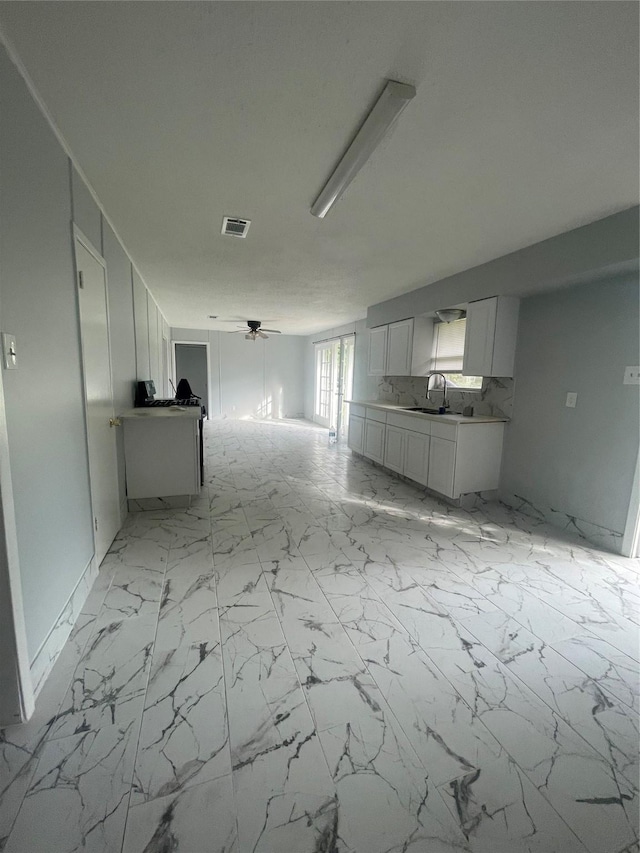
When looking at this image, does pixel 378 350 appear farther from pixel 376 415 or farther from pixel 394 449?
pixel 394 449

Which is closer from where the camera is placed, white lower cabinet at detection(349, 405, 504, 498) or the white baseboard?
the white baseboard

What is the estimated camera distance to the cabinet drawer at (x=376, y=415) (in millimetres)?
4873

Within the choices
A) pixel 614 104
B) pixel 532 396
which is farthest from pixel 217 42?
pixel 532 396

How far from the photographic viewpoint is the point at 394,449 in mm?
4594

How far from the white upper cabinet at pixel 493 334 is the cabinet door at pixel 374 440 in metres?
1.60

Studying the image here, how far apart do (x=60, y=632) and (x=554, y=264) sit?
391cm

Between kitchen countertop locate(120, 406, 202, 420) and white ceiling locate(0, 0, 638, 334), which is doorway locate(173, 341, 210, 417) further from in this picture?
white ceiling locate(0, 0, 638, 334)

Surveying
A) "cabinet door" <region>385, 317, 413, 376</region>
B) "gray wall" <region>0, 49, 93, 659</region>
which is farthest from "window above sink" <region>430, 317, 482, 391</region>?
"gray wall" <region>0, 49, 93, 659</region>

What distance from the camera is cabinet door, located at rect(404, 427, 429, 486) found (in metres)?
4.00

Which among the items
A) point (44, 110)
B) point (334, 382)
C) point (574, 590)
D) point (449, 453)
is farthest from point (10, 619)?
point (334, 382)

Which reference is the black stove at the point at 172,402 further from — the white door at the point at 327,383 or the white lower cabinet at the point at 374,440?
the white door at the point at 327,383

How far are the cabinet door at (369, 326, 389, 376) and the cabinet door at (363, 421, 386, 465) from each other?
0.82 m

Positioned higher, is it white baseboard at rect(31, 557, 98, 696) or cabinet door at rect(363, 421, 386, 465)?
cabinet door at rect(363, 421, 386, 465)

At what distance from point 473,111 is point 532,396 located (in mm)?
2609
